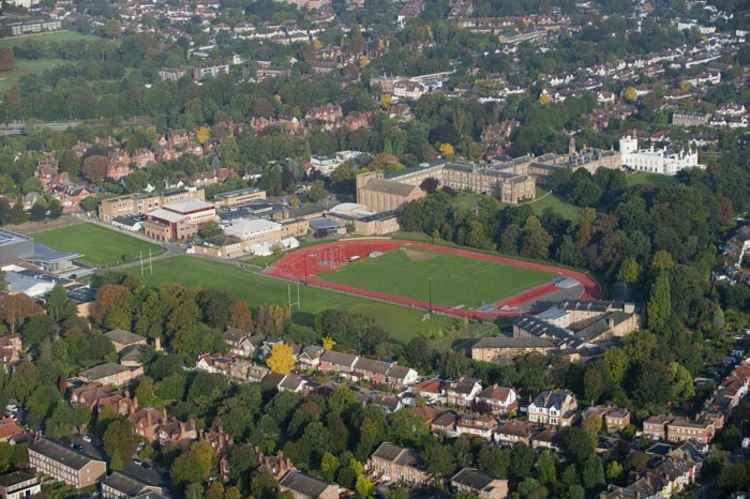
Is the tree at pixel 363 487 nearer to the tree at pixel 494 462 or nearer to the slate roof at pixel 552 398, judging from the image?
the tree at pixel 494 462

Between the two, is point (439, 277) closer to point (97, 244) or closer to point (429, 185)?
point (429, 185)

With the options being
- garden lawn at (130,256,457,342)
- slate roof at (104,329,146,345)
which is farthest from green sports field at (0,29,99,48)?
slate roof at (104,329,146,345)

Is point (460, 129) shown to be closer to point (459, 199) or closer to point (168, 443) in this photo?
point (459, 199)

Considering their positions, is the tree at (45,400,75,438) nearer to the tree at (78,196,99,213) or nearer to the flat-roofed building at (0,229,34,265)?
the flat-roofed building at (0,229,34,265)

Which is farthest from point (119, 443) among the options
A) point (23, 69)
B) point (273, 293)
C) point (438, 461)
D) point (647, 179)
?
point (23, 69)

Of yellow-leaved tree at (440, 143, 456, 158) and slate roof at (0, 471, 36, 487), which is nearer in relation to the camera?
slate roof at (0, 471, 36, 487)

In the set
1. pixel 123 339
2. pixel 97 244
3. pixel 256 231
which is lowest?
pixel 97 244

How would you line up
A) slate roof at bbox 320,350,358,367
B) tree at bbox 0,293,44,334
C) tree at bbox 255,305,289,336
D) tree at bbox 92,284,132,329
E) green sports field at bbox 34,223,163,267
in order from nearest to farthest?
slate roof at bbox 320,350,358,367, tree at bbox 255,305,289,336, tree at bbox 0,293,44,334, tree at bbox 92,284,132,329, green sports field at bbox 34,223,163,267
